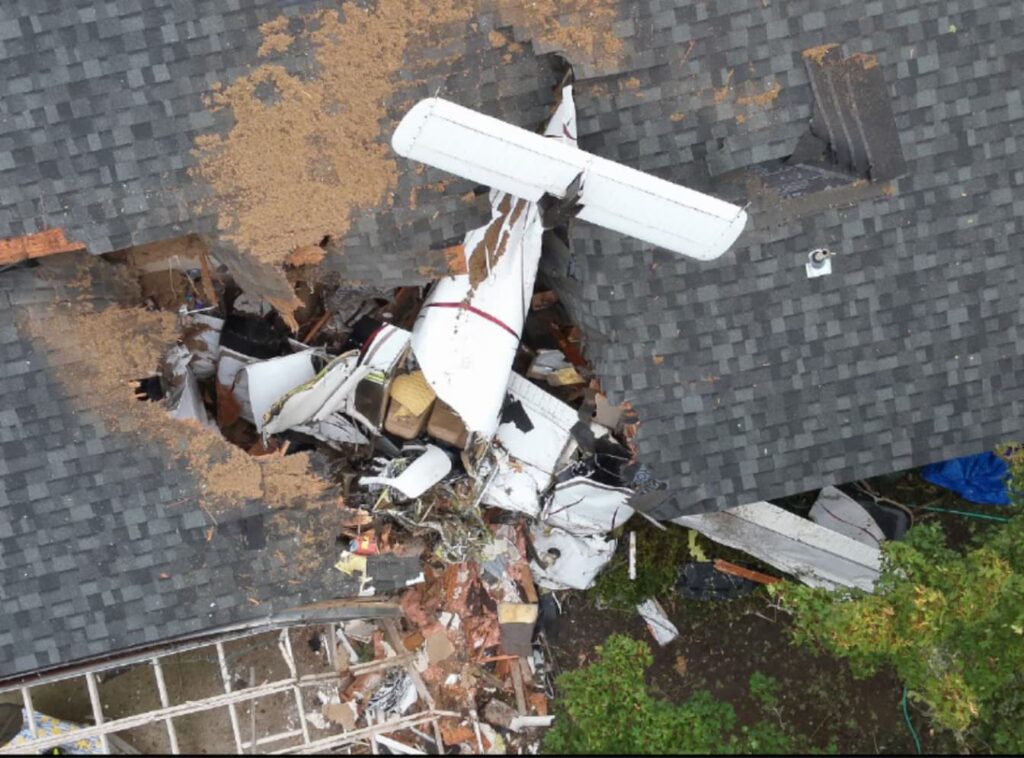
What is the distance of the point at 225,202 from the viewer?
26.3ft

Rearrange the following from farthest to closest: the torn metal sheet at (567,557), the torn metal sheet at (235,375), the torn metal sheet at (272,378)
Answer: the torn metal sheet at (567,557) → the torn metal sheet at (235,375) → the torn metal sheet at (272,378)

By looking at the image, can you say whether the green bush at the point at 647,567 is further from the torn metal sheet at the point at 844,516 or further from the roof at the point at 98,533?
the roof at the point at 98,533

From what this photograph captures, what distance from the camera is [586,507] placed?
11297 mm

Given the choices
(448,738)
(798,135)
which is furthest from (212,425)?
(798,135)

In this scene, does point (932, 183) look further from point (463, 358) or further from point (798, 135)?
point (463, 358)

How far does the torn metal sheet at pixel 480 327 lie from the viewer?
30.2 ft

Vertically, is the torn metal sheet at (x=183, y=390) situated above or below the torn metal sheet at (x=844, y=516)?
above

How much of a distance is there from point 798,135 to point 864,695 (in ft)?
25.2

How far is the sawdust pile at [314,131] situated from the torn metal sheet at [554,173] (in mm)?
1036

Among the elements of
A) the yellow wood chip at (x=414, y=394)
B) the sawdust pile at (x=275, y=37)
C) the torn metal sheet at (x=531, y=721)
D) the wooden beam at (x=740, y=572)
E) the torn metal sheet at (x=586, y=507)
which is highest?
the sawdust pile at (x=275, y=37)

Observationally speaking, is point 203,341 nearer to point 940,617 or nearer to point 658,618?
point 658,618

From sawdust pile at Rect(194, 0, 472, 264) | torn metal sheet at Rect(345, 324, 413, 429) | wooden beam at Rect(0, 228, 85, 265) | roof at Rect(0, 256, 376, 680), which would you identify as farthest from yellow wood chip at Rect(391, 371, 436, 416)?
wooden beam at Rect(0, 228, 85, 265)

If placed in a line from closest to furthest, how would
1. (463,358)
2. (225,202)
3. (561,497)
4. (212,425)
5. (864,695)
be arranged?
(225,202) < (463,358) < (212,425) < (561,497) < (864,695)

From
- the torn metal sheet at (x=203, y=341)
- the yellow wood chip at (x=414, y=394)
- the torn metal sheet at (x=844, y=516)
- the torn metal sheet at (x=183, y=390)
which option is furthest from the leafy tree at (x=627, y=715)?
the torn metal sheet at (x=203, y=341)
